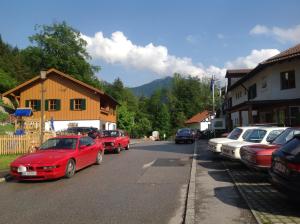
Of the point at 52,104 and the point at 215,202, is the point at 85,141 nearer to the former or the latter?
the point at 215,202

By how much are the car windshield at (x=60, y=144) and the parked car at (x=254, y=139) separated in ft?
18.1

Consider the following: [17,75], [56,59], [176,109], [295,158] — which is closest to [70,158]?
[295,158]

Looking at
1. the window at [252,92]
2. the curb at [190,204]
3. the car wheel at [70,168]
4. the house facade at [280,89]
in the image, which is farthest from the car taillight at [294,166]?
the window at [252,92]

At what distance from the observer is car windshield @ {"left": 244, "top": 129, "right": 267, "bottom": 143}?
46.1 feet

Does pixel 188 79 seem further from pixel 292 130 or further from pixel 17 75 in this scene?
pixel 292 130

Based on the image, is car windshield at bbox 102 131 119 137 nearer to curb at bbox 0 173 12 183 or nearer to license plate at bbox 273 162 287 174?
curb at bbox 0 173 12 183

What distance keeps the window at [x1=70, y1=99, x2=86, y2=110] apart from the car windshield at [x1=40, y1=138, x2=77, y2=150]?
30616 millimetres

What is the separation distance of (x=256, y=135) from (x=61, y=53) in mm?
57605

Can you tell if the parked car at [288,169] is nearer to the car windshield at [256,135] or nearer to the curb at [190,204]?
the curb at [190,204]

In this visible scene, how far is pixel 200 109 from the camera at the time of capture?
4343 inches

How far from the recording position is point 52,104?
151 feet

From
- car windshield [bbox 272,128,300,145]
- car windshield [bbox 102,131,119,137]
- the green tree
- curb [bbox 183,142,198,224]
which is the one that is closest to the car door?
curb [bbox 183,142,198,224]

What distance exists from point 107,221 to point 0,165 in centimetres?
991

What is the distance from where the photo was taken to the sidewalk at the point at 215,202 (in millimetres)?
7009
